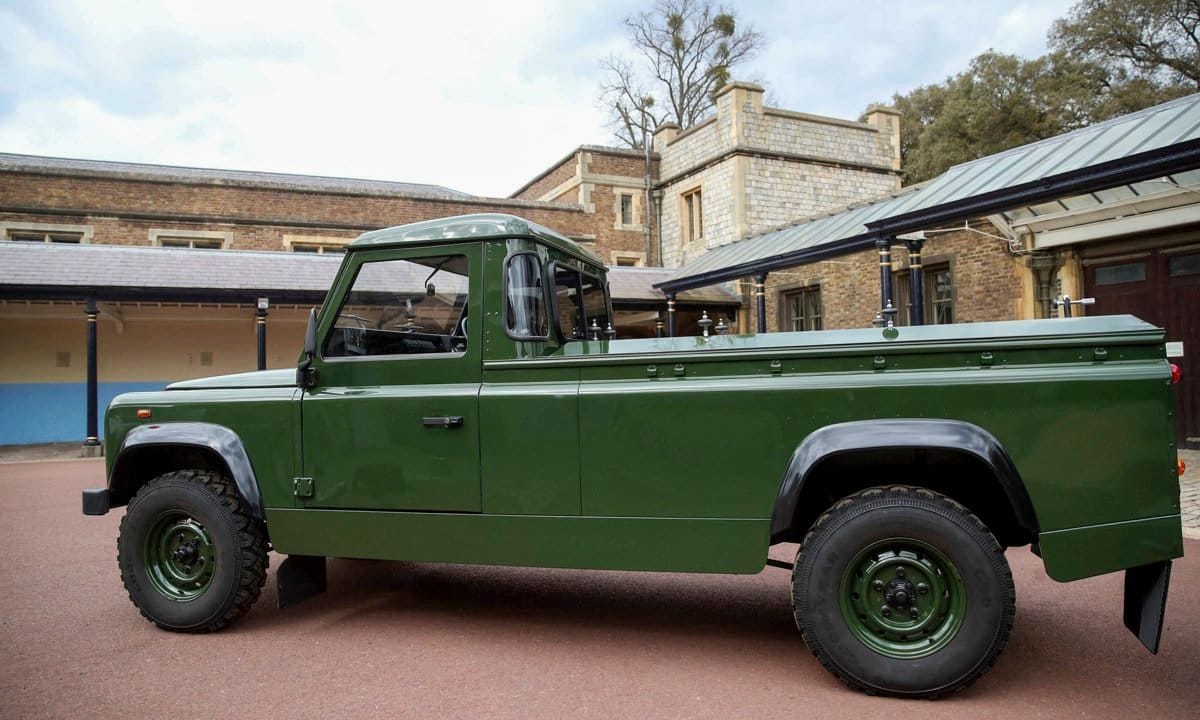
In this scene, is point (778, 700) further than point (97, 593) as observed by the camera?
No

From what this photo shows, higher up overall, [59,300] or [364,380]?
[59,300]

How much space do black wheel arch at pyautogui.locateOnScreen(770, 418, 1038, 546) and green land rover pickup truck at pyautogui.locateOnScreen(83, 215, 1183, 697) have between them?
0.01 m

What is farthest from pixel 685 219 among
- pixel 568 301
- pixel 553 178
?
pixel 568 301

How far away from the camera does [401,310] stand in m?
4.13

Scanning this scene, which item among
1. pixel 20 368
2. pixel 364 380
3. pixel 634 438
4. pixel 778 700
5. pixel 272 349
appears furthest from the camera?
pixel 272 349

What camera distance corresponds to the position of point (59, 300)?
1464cm

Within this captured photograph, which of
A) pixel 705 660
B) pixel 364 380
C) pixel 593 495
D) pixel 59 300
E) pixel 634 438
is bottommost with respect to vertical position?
pixel 705 660

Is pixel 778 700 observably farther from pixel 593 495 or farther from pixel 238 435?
pixel 238 435

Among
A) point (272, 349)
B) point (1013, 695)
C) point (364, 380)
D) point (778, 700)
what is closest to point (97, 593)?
point (364, 380)

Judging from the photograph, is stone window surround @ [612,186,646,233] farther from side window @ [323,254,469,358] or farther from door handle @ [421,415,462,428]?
door handle @ [421,415,462,428]

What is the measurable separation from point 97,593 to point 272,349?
14286mm

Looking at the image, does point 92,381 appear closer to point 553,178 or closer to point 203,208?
point 203,208

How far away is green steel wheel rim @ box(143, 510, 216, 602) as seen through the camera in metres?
4.20

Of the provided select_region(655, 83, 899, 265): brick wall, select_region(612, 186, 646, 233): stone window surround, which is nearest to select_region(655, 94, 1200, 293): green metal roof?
select_region(655, 83, 899, 265): brick wall
